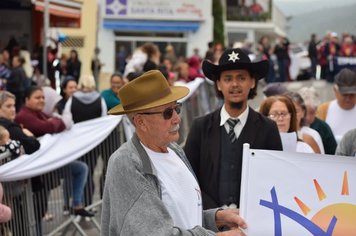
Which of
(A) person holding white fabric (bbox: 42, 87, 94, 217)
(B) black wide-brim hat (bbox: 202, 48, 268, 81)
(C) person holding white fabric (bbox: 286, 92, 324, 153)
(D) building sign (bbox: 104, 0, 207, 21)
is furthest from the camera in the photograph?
(D) building sign (bbox: 104, 0, 207, 21)

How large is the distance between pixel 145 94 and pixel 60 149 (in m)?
3.88

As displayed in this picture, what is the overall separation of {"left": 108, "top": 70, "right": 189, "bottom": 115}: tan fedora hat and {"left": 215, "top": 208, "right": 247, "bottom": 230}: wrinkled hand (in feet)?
2.48

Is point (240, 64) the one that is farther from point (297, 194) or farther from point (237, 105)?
point (297, 194)

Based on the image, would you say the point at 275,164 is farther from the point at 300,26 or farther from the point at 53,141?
the point at 300,26

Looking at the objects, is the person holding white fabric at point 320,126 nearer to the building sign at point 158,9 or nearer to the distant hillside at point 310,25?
the building sign at point 158,9

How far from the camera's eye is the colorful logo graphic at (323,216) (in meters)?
3.74

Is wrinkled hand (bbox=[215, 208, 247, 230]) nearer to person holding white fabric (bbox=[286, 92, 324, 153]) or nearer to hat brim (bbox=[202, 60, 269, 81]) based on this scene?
hat brim (bbox=[202, 60, 269, 81])

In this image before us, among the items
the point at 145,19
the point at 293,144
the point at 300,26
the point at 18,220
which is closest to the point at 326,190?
the point at 293,144

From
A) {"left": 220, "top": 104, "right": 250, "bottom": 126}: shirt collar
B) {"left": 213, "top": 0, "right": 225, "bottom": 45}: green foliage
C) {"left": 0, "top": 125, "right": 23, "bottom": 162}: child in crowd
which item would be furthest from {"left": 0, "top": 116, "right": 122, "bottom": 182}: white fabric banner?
{"left": 213, "top": 0, "right": 225, "bottom": 45}: green foliage

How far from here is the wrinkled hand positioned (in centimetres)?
374

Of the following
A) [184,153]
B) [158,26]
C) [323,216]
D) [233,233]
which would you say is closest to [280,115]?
[184,153]

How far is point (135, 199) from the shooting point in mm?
3166

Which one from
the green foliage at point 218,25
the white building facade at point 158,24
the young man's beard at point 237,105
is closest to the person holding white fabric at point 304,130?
the young man's beard at point 237,105

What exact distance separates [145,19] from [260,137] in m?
33.9
